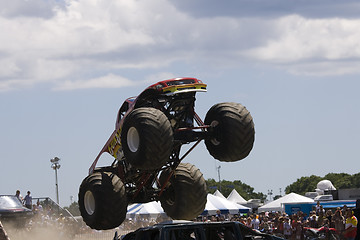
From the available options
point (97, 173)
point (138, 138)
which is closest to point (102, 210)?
point (97, 173)

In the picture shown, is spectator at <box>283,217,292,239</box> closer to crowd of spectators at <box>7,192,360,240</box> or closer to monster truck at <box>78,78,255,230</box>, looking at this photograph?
crowd of spectators at <box>7,192,360,240</box>

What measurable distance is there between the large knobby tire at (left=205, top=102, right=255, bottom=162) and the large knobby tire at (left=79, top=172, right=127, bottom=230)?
270cm

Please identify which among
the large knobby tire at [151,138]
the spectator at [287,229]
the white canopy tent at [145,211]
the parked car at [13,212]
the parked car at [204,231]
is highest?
the large knobby tire at [151,138]

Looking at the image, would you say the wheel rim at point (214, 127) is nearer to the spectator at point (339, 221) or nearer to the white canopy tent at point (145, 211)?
the spectator at point (339, 221)

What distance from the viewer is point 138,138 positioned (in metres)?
15.6

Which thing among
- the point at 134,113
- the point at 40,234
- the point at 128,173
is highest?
the point at 134,113

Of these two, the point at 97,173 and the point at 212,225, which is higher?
the point at 97,173

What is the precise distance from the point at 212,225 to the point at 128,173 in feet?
17.9

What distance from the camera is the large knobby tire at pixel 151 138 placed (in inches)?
594

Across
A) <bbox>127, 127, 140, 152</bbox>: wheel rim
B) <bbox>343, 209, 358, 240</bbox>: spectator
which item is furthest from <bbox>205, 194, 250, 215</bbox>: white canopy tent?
<bbox>127, 127, 140, 152</bbox>: wheel rim

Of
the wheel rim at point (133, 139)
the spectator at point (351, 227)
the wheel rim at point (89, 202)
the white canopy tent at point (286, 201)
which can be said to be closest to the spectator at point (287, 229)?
the spectator at point (351, 227)

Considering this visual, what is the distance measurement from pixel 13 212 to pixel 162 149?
457 inches

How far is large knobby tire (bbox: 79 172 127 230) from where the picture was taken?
1689 cm

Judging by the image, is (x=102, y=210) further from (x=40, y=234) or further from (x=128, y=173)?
(x=40, y=234)
